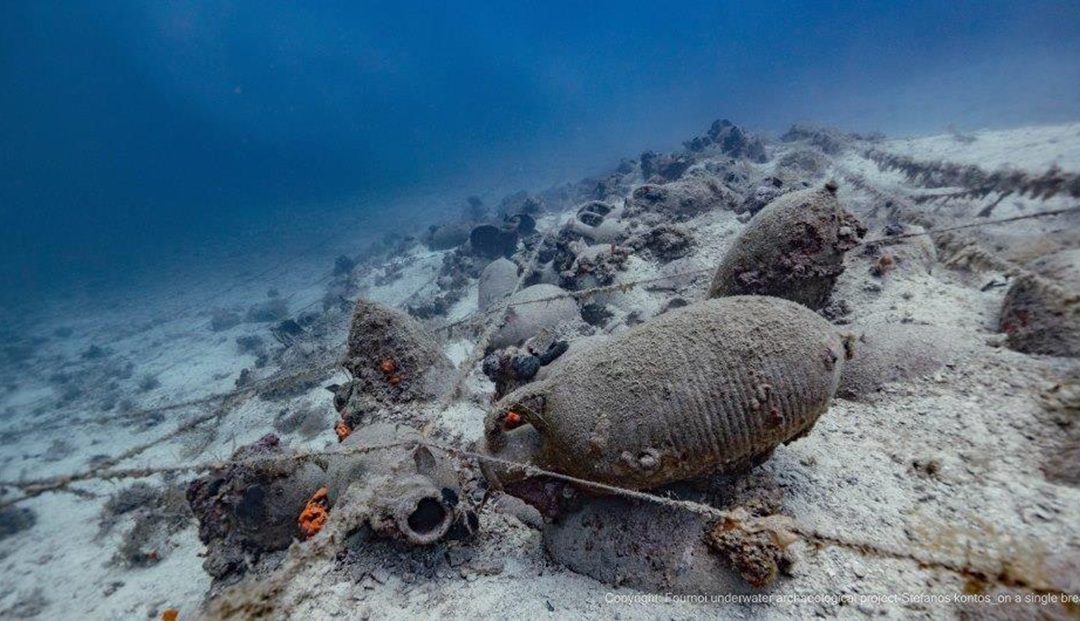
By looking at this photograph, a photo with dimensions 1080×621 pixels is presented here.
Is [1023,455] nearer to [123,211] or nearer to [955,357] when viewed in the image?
[955,357]

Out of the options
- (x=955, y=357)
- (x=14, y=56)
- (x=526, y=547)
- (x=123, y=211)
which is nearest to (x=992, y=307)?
(x=955, y=357)

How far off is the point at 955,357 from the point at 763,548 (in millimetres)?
2724

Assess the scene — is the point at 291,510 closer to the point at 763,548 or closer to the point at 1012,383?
the point at 763,548

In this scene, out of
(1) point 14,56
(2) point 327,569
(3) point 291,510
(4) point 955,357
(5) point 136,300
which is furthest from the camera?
(1) point 14,56

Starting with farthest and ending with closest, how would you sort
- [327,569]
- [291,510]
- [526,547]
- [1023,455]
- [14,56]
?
[14,56] < [291,510] < [526,547] < [327,569] < [1023,455]

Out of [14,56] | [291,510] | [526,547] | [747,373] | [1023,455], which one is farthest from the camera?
[14,56]

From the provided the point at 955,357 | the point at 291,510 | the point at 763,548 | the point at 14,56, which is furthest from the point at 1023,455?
the point at 14,56

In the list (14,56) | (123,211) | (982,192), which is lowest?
(982,192)

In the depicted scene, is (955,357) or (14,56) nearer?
(955,357)

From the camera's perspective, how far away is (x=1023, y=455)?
9.01ft

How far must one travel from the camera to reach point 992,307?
14.7 feet

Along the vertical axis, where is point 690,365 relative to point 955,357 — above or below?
above

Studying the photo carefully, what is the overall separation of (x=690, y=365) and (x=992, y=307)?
428 centimetres

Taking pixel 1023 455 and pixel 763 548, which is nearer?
pixel 763 548
